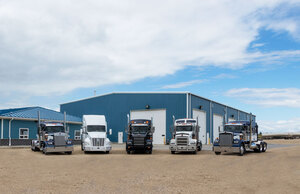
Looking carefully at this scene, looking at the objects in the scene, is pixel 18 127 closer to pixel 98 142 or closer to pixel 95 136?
pixel 95 136

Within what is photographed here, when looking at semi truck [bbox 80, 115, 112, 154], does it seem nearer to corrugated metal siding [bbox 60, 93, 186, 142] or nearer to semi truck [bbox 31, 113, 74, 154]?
semi truck [bbox 31, 113, 74, 154]

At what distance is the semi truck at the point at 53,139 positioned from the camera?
96.5 feet

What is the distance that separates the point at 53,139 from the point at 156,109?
77.4 feet

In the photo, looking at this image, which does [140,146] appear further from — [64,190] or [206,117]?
[206,117]

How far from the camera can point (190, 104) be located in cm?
4962

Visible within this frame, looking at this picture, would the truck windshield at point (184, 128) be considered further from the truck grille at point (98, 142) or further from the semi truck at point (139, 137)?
the truck grille at point (98, 142)

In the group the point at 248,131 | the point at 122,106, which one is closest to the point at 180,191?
the point at 248,131

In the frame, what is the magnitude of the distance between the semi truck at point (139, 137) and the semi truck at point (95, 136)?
6.52 ft

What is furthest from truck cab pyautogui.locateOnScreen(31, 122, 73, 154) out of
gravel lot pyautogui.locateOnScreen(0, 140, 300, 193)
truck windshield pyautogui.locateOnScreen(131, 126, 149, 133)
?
gravel lot pyautogui.locateOnScreen(0, 140, 300, 193)

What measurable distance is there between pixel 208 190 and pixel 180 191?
1.05m

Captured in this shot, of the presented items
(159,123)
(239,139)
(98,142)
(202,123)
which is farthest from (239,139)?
(202,123)

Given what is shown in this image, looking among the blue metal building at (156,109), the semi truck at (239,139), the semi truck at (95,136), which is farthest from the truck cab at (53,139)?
the blue metal building at (156,109)

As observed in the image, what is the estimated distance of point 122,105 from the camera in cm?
5472

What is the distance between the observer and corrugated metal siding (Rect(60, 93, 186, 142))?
49.7 metres
